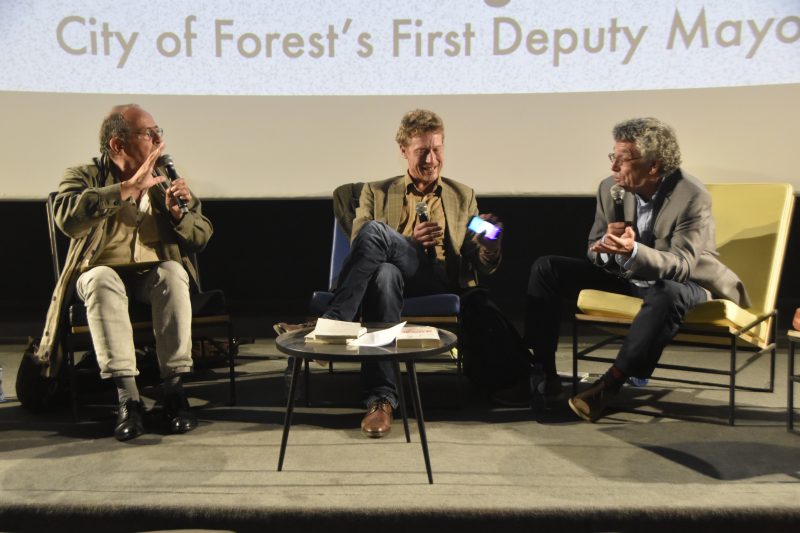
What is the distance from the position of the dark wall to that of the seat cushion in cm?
143

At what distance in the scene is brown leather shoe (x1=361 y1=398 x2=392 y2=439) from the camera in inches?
93.0

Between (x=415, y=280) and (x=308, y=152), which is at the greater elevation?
(x=308, y=152)

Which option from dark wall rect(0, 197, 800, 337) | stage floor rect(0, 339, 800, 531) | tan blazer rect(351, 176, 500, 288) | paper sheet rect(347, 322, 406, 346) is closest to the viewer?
stage floor rect(0, 339, 800, 531)

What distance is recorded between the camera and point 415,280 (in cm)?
283

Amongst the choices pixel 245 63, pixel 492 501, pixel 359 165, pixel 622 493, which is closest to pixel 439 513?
pixel 492 501

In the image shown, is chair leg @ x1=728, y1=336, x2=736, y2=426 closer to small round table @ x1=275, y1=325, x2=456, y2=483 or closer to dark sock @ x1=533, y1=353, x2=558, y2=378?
dark sock @ x1=533, y1=353, x2=558, y2=378

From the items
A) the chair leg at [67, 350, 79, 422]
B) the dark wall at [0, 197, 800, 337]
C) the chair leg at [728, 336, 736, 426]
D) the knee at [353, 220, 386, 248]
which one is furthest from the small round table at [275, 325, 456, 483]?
the dark wall at [0, 197, 800, 337]

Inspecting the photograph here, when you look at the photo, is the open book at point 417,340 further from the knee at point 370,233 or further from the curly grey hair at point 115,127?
the curly grey hair at point 115,127

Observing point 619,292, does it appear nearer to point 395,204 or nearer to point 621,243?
point 621,243

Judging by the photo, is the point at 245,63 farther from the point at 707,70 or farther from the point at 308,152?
the point at 707,70

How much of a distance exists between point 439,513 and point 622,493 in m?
0.46

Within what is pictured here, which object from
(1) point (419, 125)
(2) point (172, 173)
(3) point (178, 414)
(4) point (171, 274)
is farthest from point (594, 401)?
(2) point (172, 173)

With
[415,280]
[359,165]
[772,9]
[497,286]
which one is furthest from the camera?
[497,286]

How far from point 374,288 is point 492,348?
19.5 inches
